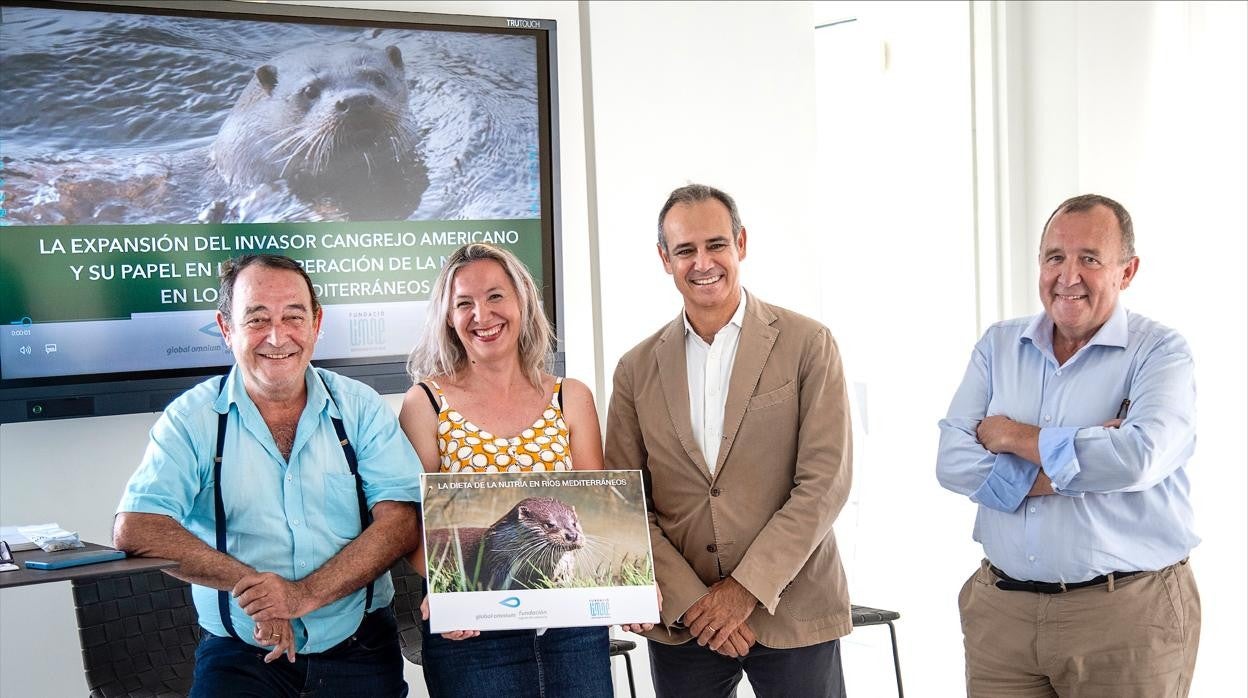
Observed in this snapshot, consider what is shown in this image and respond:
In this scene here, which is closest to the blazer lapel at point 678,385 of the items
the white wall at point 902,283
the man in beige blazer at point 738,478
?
the man in beige blazer at point 738,478

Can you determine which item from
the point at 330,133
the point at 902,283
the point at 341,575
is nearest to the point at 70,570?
the point at 341,575

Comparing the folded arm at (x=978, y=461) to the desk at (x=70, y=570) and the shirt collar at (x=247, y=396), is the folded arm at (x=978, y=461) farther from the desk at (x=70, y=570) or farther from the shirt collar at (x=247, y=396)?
the desk at (x=70, y=570)

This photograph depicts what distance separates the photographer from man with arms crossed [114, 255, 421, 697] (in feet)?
7.96

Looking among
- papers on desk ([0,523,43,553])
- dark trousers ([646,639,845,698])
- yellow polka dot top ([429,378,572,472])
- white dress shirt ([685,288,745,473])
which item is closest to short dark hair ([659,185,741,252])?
white dress shirt ([685,288,745,473])

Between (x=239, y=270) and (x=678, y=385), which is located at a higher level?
(x=239, y=270)

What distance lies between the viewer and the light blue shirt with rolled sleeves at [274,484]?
249cm

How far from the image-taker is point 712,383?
280 cm

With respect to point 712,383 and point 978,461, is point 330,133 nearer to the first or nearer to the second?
point 712,383

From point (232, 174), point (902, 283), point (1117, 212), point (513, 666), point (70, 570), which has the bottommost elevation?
point (513, 666)

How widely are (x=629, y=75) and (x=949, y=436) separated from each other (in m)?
1.96

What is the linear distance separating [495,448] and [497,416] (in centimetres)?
9

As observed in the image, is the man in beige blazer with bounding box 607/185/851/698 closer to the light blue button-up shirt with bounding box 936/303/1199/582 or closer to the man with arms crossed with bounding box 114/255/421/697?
the light blue button-up shirt with bounding box 936/303/1199/582

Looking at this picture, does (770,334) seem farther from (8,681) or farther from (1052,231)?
(8,681)

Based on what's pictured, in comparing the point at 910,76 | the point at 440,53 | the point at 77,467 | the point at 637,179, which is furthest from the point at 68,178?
the point at 910,76
